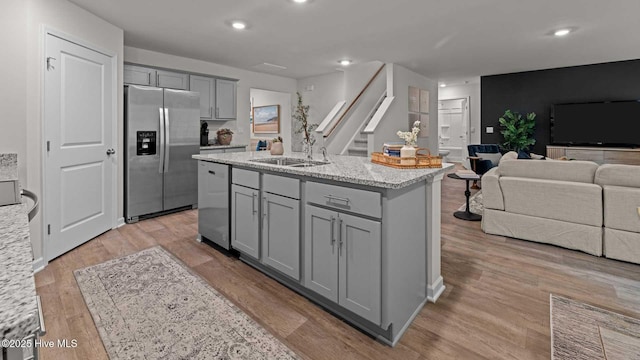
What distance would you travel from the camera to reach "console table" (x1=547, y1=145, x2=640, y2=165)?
585cm

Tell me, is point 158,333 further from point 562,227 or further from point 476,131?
point 476,131

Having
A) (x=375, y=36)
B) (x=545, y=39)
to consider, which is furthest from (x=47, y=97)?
(x=545, y=39)

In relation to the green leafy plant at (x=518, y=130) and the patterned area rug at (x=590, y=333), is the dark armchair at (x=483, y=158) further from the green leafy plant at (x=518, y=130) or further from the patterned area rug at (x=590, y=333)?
the patterned area rug at (x=590, y=333)

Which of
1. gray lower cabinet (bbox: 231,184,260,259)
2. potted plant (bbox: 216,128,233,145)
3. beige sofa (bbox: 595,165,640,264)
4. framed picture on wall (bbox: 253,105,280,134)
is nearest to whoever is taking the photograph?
gray lower cabinet (bbox: 231,184,260,259)

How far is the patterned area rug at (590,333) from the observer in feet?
5.41

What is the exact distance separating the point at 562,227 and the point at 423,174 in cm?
210

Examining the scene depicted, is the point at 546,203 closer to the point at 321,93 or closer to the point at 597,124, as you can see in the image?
the point at 597,124

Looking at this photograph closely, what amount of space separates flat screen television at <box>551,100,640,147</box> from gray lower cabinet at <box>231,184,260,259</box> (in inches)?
272

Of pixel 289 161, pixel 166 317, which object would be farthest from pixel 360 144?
pixel 166 317

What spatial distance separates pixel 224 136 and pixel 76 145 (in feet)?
8.48

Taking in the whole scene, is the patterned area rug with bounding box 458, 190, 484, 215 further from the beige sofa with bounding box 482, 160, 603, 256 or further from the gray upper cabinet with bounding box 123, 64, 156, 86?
the gray upper cabinet with bounding box 123, 64, 156, 86

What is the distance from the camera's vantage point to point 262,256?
2.54 metres

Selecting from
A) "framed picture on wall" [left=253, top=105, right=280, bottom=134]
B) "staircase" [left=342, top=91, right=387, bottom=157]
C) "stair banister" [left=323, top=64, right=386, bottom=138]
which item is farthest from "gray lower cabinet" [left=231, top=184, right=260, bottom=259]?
"framed picture on wall" [left=253, top=105, right=280, bottom=134]

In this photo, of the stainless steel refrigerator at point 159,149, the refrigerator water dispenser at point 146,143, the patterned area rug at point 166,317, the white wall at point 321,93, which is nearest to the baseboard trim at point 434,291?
the patterned area rug at point 166,317
